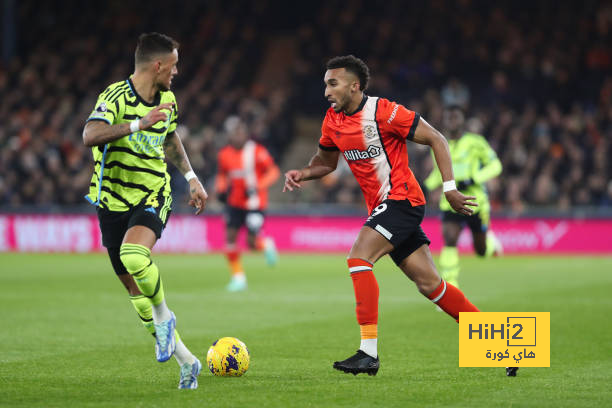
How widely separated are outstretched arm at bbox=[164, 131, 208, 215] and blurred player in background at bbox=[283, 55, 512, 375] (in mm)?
1080

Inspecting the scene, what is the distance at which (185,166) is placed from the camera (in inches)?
277

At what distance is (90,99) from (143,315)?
2178 cm

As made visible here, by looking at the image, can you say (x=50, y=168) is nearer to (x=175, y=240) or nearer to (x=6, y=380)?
(x=175, y=240)

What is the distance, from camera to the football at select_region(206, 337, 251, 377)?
671cm

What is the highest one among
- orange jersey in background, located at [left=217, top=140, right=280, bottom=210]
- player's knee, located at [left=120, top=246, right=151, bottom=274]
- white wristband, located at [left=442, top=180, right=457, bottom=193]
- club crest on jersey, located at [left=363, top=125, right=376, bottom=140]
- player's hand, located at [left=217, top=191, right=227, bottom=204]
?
orange jersey in background, located at [left=217, top=140, right=280, bottom=210]

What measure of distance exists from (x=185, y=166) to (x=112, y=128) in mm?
1013

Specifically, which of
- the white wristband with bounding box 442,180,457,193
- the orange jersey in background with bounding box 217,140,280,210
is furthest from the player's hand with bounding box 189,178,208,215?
the orange jersey in background with bounding box 217,140,280,210

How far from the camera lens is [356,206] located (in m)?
22.8

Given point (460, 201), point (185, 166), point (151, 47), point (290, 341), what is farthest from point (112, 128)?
point (290, 341)

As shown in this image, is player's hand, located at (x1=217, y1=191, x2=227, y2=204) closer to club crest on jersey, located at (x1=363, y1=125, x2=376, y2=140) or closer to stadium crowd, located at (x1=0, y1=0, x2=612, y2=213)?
stadium crowd, located at (x1=0, y1=0, x2=612, y2=213)

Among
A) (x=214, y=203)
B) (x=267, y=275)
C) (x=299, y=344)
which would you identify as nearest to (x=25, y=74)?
(x=214, y=203)

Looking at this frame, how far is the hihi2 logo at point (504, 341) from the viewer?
648 centimetres

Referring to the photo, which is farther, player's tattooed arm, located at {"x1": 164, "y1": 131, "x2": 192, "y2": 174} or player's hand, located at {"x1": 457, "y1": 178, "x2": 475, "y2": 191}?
player's hand, located at {"x1": 457, "y1": 178, "x2": 475, "y2": 191}

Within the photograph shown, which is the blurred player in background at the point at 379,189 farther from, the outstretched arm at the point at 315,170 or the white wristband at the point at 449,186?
the outstretched arm at the point at 315,170
